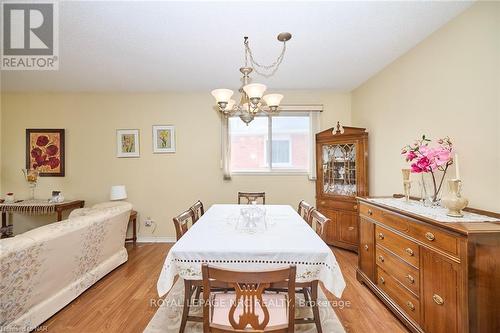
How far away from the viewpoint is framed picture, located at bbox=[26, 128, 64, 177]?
152 inches

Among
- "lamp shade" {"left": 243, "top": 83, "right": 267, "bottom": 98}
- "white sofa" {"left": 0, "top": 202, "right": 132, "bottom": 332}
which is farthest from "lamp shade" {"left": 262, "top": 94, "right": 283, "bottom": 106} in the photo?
"white sofa" {"left": 0, "top": 202, "right": 132, "bottom": 332}

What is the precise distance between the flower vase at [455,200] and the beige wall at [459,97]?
33 cm

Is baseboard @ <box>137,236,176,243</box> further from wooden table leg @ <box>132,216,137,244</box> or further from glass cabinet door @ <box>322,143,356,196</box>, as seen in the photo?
glass cabinet door @ <box>322,143,356,196</box>

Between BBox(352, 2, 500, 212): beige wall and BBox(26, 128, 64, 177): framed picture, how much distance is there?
16.9 feet

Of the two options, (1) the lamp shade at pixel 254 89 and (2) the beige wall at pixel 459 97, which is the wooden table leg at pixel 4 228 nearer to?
(1) the lamp shade at pixel 254 89

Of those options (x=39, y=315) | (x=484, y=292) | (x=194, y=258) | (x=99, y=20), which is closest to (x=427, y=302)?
(x=484, y=292)

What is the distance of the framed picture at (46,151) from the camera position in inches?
152

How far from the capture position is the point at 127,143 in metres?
3.89

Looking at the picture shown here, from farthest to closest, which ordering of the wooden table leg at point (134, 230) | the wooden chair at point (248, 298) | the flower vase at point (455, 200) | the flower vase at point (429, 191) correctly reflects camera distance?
the wooden table leg at point (134, 230) → the flower vase at point (429, 191) → the flower vase at point (455, 200) → the wooden chair at point (248, 298)

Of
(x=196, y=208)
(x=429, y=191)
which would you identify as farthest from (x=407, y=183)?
(x=196, y=208)

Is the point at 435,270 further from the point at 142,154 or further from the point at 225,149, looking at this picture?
the point at 142,154

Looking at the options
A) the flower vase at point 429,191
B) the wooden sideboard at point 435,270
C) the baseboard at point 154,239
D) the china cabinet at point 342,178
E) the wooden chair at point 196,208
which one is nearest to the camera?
the wooden sideboard at point 435,270

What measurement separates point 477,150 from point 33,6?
3697 millimetres

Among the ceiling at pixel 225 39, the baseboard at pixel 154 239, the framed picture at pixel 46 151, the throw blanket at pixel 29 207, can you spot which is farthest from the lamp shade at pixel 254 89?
the framed picture at pixel 46 151
